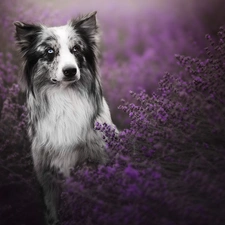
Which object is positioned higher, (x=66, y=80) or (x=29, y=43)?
(x=29, y=43)

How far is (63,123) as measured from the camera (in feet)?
10.2

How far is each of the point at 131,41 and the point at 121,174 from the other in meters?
3.85

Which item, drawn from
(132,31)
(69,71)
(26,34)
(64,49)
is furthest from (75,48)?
(132,31)

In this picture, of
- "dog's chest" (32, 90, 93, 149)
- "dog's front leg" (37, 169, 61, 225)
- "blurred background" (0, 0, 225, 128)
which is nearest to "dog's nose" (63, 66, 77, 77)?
"dog's chest" (32, 90, 93, 149)

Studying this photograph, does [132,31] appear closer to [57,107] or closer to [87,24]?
[87,24]

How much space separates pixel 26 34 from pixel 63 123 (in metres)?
0.82

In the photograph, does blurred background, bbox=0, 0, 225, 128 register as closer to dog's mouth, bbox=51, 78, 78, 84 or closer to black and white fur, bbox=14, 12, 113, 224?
black and white fur, bbox=14, 12, 113, 224

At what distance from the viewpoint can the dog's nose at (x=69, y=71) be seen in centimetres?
282

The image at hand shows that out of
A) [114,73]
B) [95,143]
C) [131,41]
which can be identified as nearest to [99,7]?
[131,41]

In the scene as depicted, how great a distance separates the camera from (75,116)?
3145 mm

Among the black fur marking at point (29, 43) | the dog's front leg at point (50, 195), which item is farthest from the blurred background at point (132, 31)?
the dog's front leg at point (50, 195)

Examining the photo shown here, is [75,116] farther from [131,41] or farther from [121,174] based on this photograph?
[131,41]

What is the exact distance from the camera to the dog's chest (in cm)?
311

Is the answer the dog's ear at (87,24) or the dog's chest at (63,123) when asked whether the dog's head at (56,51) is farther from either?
the dog's chest at (63,123)
